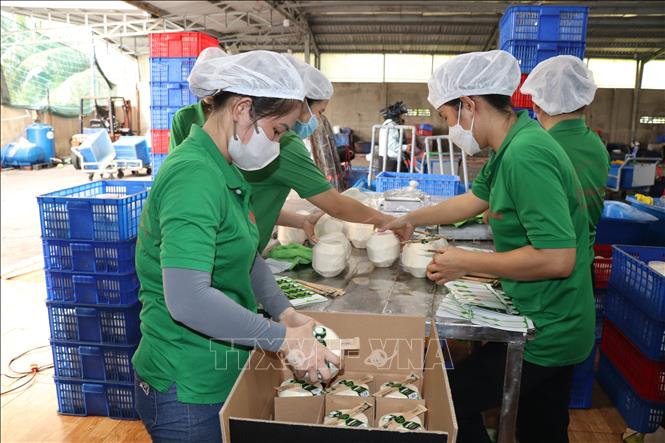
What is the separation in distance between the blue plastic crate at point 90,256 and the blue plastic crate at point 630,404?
8.66 feet

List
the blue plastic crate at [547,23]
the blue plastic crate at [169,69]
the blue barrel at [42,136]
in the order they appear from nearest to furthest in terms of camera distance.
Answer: the blue plastic crate at [547,23] < the blue plastic crate at [169,69] < the blue barrel at [42,136]

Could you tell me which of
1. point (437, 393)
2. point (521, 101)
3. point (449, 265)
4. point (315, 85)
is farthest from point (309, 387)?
point (521, 101)

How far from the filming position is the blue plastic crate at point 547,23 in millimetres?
4080

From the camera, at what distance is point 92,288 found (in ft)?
8.68

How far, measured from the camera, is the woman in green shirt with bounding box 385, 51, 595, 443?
1.37 m

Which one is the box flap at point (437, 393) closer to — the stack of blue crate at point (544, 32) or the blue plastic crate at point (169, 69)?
the stack of blue crate at point (544, 32)

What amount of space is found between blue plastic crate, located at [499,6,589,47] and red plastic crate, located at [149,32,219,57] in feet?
10.0

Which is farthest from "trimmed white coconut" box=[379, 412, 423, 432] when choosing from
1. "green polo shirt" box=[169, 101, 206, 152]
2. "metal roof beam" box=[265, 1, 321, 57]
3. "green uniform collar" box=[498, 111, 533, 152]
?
"metal roof beam" box=[265, 1, 321, 57]

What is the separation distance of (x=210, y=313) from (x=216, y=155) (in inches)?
13.6

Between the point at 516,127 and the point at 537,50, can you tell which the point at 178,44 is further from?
the point at 516,127

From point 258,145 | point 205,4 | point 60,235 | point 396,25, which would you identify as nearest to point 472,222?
point 258,145

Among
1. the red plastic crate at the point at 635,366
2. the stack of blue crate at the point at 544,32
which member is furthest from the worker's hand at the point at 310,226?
the stack of blue crate at the point at 544,32

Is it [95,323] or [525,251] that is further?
[95,323]

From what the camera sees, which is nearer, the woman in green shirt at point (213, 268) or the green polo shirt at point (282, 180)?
A: the woman in green shirt at point (213, 268)
